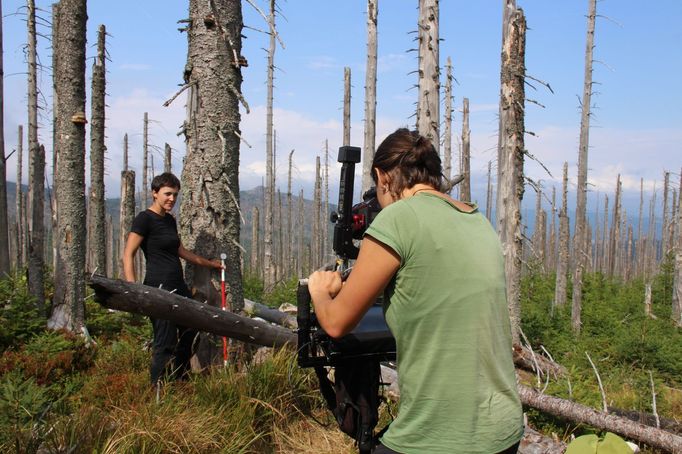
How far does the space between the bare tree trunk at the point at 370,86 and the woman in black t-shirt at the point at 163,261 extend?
32.1ft

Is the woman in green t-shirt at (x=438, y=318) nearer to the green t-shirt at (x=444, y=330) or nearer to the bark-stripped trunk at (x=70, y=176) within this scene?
the green t-shirt at (x=444, y=330)

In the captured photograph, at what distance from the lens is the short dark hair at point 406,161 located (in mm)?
1877

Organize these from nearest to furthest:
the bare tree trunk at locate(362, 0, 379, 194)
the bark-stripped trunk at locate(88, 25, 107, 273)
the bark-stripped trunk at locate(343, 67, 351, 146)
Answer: the bark-stripped trunk at locate(88, 25, 107, 273) < the bare tree trunk at locate(362, 0, 379, 194) < the bark-stripped trunk at locate(343, 67, 351, 146)

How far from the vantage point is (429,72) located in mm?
9211

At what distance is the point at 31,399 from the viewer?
359cm

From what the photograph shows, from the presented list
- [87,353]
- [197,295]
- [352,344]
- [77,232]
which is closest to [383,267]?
[352,344]

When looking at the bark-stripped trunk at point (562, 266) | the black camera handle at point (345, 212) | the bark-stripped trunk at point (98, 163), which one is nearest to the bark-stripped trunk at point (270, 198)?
the bark-stripped trunk at point (98, 163)

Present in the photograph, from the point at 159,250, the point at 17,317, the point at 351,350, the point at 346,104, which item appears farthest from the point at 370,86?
the point at 351,350

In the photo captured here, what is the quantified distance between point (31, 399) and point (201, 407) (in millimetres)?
1095

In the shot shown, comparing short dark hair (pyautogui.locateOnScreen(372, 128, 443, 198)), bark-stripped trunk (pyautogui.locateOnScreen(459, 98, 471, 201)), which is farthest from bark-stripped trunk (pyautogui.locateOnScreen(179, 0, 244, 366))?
bark-stripped trunk (pyautogui.locateOnScreen(459, 98, 471, 201))

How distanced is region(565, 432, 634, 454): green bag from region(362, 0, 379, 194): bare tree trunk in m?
11.6

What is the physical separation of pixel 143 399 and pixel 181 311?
713 mm

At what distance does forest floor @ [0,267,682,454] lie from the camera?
3.32 m

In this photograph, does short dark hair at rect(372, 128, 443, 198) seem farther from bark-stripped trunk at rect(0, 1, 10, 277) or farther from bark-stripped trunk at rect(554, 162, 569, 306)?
bark-stripped trunk at rect(554, 162, 569, 306)
